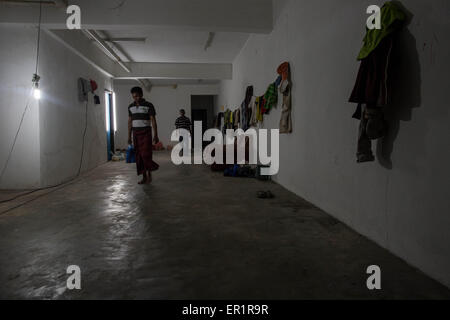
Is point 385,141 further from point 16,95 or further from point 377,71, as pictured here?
point 16,95

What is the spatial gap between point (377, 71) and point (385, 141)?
497mm

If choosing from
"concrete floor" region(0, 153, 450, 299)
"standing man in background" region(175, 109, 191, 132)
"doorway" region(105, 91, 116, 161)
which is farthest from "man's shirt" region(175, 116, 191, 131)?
"concrete floor" region(0, 153, 450, 299)

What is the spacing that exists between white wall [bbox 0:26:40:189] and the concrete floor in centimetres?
132

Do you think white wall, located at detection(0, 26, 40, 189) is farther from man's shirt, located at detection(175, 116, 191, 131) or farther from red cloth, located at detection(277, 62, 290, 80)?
man's shirt, located at detection(175, 116, 191, 131)

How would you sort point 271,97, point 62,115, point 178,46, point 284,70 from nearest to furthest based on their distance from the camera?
point 284,70
point 271,97
point 62,115
point 178,46

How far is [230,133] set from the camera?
363 inches

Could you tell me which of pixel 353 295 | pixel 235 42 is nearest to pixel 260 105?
pixel 235 42

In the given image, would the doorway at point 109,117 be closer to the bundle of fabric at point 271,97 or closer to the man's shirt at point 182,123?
the man's shirt at point 182,123

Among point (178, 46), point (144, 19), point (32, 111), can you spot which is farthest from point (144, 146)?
point (178, 46)

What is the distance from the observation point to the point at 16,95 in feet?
14.7

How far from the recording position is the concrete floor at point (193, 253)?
1601mm

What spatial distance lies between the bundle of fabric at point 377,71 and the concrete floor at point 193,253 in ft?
2.97

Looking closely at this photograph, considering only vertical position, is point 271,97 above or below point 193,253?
above
